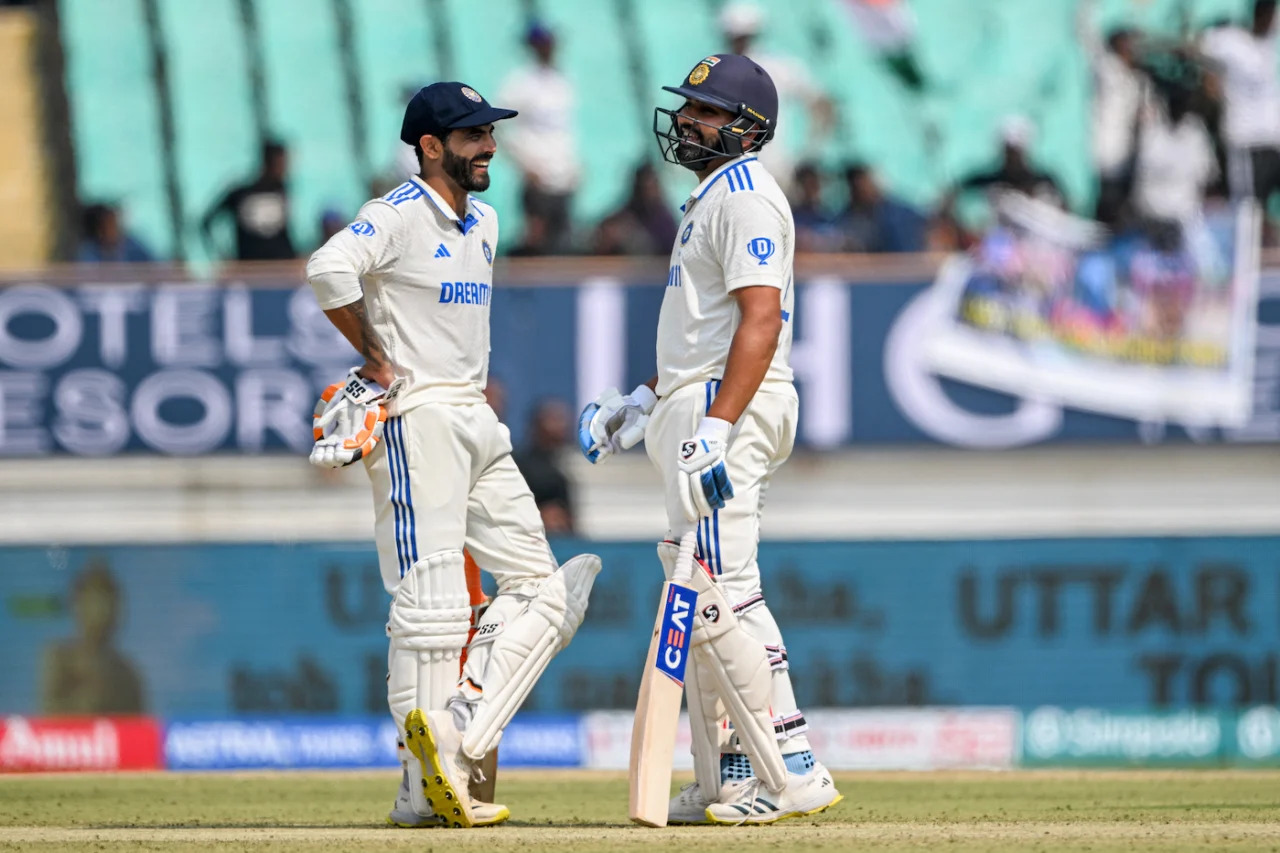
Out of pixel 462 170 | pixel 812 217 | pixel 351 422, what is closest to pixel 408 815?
pixel 351 422

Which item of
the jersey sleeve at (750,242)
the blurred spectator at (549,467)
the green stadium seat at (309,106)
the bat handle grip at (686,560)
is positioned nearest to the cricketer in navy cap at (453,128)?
the jersey sleeve at (750,242)

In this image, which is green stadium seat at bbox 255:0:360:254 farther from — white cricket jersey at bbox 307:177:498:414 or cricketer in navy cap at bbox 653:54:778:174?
cricketer in navy cap at bbox 653:54:778:174

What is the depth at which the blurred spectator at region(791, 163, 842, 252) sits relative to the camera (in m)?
12.7

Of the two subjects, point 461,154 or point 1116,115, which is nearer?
point 461,154

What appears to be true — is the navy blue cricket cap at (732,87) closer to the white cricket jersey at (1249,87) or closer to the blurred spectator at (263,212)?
the blurred spectator at (263,212)

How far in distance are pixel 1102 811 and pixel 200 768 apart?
5.39 m

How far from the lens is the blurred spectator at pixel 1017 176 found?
13.1m

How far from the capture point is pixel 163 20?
46.9 ft

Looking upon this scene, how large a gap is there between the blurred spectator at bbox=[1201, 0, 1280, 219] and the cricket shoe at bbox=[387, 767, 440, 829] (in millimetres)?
9032

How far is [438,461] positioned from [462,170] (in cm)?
84

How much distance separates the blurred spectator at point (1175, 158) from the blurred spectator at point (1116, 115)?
0.13 m

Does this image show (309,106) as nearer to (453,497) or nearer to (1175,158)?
(1175,158)

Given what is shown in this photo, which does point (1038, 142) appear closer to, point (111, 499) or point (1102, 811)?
point (111, 499)

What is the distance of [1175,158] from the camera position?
13.0 meters
